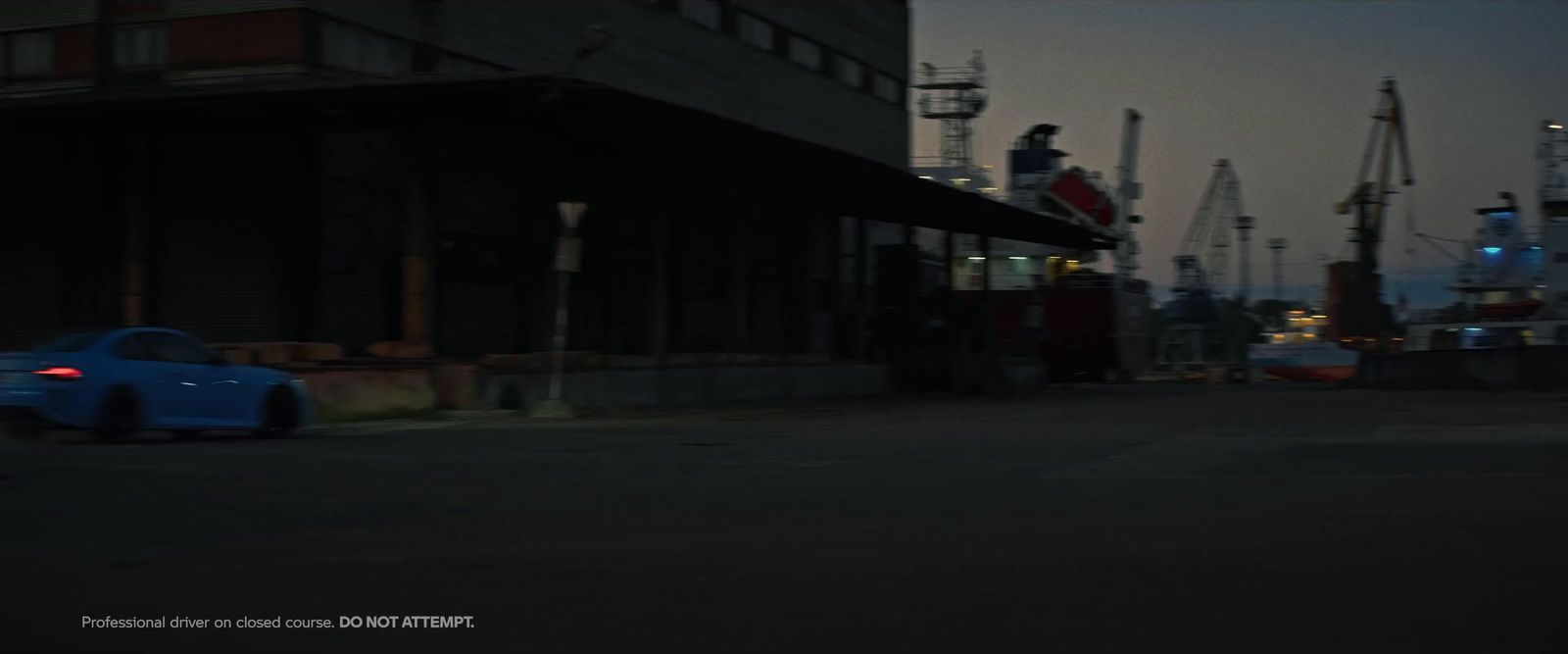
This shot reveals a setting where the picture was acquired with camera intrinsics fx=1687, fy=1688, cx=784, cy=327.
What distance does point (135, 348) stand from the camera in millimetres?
19094

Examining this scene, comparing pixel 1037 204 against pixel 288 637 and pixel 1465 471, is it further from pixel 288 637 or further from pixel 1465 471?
pixel 288 637

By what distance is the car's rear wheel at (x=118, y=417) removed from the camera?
18359mm

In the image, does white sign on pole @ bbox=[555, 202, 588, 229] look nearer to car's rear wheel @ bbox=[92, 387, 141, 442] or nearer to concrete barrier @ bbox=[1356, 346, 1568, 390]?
car's rear wheel @ bbox=[92, 387, 141, 442]

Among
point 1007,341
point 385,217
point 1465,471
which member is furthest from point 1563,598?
point 1007,341

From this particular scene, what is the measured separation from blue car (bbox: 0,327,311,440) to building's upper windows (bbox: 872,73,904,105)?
42.5 m

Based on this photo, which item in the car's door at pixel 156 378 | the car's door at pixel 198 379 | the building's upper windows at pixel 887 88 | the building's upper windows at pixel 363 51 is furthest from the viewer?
the building's upper windows at pixel 887 88

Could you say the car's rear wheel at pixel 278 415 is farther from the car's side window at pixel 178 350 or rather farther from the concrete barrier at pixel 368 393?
the concrete barrier at pixel 368 393

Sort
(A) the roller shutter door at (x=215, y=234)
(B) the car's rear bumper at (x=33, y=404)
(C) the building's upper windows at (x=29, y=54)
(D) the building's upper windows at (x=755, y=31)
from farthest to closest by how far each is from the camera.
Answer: (D) the building's upper windows at (x=755, y=31) < (C) the building's upper windows at (x=29, y=54) < (A) the roller shutter door at (x=215, y=234) < (B) the car's rear bumper at (x=33, y=404)

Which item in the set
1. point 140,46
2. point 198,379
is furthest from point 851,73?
point 198,379

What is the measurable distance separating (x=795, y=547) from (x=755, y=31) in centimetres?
4352

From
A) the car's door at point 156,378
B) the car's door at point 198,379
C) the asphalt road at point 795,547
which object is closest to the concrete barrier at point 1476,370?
the asphalt road at point 795,547

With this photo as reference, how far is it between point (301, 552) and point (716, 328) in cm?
4144

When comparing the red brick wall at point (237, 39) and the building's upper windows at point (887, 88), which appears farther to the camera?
the building's upper windows at point (887, 88)


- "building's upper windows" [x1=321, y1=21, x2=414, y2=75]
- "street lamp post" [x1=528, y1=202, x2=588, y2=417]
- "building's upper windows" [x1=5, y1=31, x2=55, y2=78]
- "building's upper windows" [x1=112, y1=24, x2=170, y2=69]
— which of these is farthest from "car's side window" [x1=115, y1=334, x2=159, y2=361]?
"building's upper windows" [x1=5, y1=31, x2=55, y2=78]
